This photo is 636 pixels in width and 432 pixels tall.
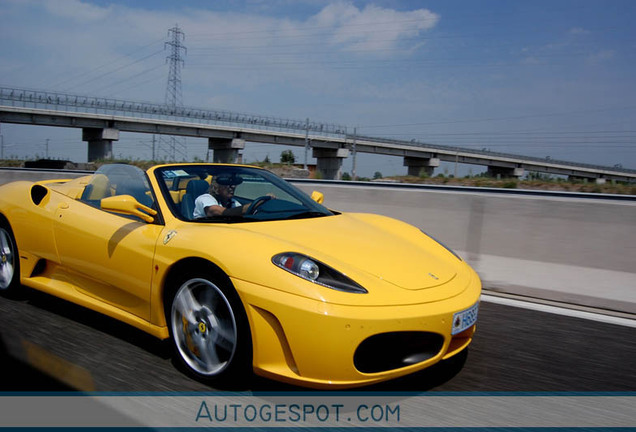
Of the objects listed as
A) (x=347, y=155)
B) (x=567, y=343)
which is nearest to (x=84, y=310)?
(x=567, y=343)

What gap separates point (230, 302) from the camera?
2.94 meters

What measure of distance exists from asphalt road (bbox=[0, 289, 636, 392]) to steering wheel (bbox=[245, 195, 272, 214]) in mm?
1075

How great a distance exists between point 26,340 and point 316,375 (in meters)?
2.18

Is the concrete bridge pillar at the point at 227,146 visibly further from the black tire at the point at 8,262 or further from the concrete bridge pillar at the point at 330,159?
the black tire at the point at 8,262

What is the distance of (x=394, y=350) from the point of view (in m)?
2.80

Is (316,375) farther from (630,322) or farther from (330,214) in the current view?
(630,322)

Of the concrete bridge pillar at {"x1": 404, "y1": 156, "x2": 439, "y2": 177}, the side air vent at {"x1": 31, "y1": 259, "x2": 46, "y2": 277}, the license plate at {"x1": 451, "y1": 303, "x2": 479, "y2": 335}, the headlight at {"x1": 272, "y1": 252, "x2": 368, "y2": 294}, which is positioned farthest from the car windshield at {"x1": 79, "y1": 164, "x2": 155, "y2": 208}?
the concrete bridge pillar at {"x1": 404, "y1": 156, "x2": 439, "y2": 177}

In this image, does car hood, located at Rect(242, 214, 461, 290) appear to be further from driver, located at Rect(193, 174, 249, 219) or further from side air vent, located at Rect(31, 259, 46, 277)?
side air vent, located at Rect(31, 259, 46, 277)

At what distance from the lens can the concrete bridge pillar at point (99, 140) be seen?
173ft

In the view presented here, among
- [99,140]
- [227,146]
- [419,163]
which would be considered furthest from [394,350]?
[419,163]

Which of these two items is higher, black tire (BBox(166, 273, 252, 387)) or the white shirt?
the white shirt

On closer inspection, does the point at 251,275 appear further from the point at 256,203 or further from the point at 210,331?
the point at 256,203

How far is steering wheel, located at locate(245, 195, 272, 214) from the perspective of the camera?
3.90m

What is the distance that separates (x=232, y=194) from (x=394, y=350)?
1923 mm
